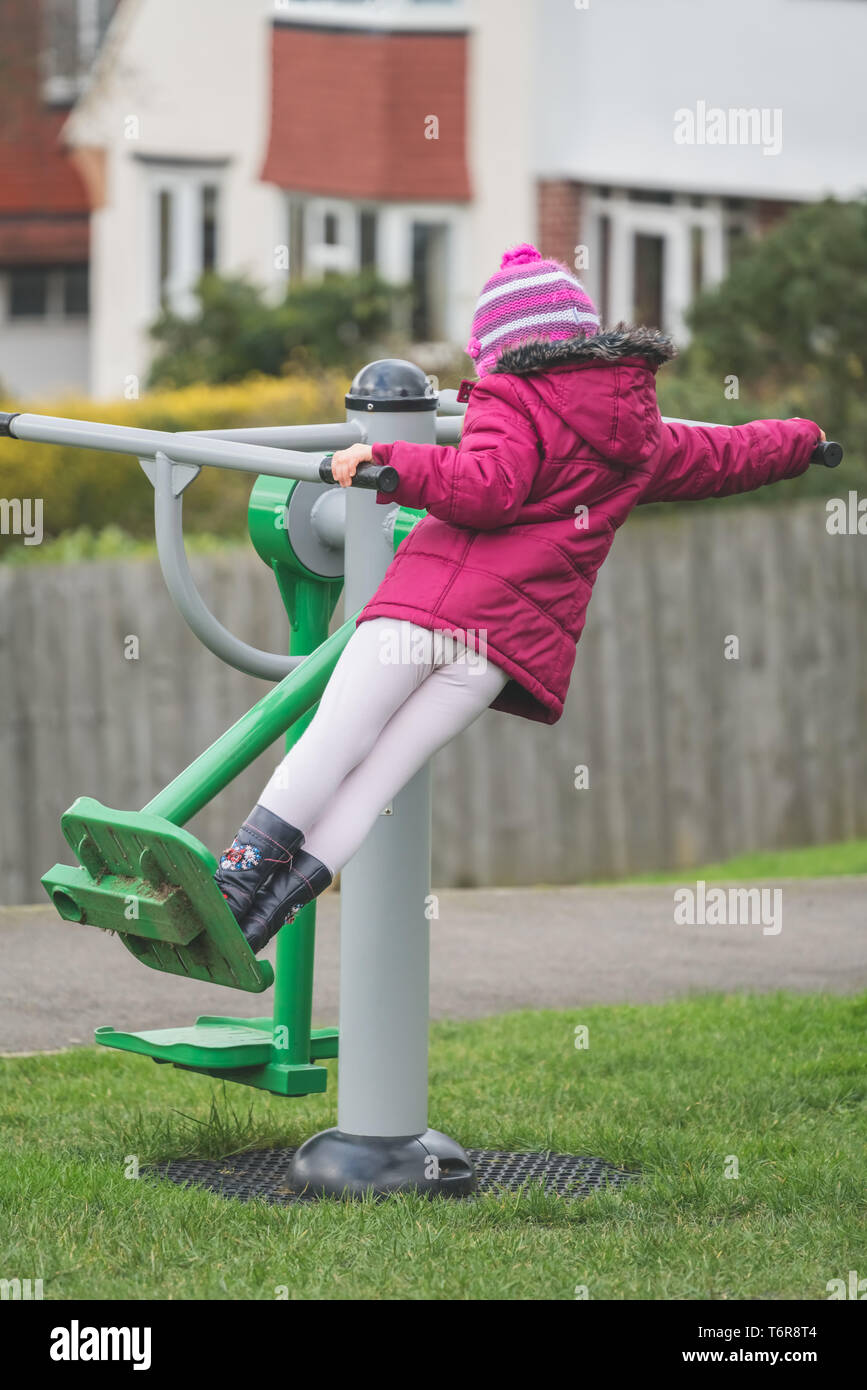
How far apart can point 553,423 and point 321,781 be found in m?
0.77

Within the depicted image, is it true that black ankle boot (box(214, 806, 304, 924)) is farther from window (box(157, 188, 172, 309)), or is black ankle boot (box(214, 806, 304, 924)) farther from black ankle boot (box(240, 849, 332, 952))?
window (box(157, 188, 172, 309))

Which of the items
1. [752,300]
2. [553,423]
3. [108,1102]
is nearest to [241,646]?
[553,423]

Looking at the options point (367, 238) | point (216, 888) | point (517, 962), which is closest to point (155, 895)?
point (216, 888)

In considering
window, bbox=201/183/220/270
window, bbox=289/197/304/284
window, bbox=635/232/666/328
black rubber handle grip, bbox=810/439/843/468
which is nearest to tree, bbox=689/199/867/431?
window, bbox=635/232/666/328

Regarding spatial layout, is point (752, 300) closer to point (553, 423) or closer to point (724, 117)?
point (724, 117)

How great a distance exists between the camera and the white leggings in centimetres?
384

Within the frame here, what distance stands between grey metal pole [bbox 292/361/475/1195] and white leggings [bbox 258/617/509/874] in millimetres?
267

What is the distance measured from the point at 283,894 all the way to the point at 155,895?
227 mm

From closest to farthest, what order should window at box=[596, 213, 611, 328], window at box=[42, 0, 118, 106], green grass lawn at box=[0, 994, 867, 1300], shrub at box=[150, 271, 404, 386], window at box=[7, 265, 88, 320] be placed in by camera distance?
1. green grass lawn at box=[0, 994, 867, 1300]
2. shrub at box=[150, 271, 404, 386]
3. window at box=[596, 213, 611, 328]
4. window at box=[42, 0, 118, 106]
5. window at box=[7, 265, 88, 320]

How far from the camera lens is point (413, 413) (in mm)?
4215

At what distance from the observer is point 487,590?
3840 mm

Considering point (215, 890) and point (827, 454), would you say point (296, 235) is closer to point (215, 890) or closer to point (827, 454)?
point (827, 454)

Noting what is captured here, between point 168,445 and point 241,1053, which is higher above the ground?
point 168,445

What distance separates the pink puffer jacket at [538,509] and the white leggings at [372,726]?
53mm
